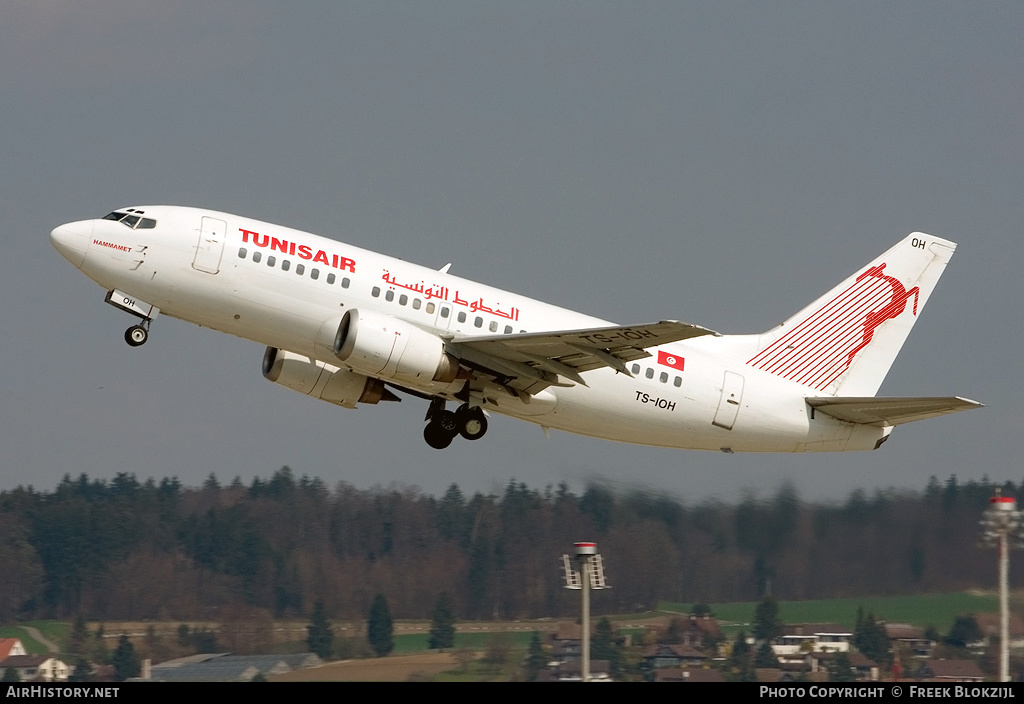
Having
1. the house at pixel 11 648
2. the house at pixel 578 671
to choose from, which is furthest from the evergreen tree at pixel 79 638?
the house at pixel 578 671

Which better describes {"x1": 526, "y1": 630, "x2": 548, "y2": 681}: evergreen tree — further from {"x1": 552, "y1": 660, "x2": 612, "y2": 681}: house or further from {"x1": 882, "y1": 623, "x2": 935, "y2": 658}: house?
{"x1": 882, "y1": 623, "x2": 935, "y2": 658}: house

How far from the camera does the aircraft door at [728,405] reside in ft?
109

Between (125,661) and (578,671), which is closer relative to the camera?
(578,671)

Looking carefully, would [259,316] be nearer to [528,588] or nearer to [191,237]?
[191,237]

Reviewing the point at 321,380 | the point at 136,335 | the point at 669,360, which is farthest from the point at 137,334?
the point at 669,360

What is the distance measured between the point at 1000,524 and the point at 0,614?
28.9 m

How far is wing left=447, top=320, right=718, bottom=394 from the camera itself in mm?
29234

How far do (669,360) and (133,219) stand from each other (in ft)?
43.1

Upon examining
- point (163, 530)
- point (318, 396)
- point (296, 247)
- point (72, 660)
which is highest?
point (296, 247)

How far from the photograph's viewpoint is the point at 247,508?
141 feet

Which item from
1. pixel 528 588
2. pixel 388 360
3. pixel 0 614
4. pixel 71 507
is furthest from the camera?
pixel 71 507

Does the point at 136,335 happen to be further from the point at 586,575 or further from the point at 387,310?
the point at 586,575

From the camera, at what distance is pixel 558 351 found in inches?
1216
